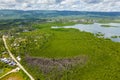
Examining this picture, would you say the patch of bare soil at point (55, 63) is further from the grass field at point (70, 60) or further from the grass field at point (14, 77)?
the grass field at point (14, 77)

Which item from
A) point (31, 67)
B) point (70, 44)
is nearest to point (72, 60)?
point (31, 67)

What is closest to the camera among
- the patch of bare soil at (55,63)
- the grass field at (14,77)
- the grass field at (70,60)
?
the grass field at (70,60)

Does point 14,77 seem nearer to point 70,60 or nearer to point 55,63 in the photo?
point 55,63

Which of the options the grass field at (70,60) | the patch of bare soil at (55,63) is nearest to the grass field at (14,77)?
the grass field at (70,60)

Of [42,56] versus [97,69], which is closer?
[97,69]

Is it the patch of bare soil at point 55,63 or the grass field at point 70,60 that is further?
the patch of bare soil at point 55,63

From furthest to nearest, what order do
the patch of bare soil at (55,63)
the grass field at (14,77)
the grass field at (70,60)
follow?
the patch of bare soil at (55,63) → the grass field at (14,77) → the grass field at (70,60)

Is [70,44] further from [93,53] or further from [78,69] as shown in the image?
[78,69]

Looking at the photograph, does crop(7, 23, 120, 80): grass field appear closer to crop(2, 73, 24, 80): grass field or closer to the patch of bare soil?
the patch of bare soil

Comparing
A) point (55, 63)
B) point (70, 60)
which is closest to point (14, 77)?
point (55, 63)
